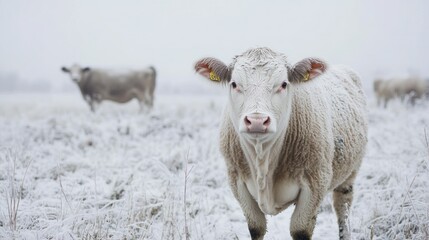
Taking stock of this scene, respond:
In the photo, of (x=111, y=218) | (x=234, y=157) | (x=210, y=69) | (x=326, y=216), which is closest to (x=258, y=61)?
(x=210, y=69)

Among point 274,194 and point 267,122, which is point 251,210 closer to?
point 274,194

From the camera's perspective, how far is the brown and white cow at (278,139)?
2986mm

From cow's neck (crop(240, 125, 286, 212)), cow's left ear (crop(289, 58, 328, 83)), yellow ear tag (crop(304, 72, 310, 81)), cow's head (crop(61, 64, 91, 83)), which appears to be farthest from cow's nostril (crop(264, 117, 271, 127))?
cow's head (crop(61, 64, 91, 83))

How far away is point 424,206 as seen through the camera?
12.9 feet

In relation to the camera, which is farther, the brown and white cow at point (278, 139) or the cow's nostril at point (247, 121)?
the brown and white cow at point (278, 139)

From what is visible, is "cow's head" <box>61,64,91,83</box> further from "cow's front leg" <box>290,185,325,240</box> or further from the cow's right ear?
"cow's front leg" <box>290,185,325,240</box>

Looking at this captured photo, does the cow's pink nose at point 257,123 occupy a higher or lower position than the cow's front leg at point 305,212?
higher

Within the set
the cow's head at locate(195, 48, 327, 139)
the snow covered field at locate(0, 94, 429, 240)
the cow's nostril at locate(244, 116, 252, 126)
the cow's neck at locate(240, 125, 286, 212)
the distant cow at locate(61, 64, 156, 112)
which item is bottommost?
the distant cow at locate(61, 64, 156, 112)

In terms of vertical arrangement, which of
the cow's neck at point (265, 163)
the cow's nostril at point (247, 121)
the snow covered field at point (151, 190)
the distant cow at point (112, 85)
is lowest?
the distant cow at point (112, 85)

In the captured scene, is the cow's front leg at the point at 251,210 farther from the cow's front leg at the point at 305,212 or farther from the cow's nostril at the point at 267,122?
the cow's nostril at the point at 267,122

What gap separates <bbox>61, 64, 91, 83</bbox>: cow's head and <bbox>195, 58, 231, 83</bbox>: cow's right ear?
16.4 metres

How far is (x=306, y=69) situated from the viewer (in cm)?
327

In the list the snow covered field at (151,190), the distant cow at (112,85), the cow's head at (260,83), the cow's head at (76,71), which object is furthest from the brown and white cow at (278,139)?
the cow's head at (76,71)

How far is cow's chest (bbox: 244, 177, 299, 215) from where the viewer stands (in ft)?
10.8
